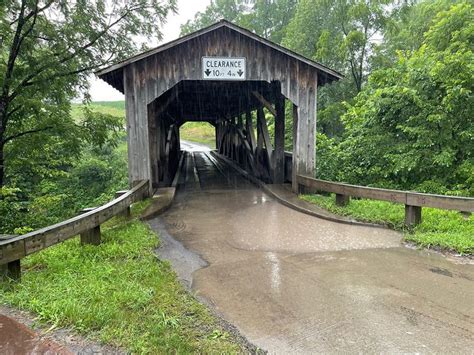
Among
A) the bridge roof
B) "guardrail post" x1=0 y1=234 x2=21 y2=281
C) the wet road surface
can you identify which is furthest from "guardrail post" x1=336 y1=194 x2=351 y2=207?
"guardrail post" x1=0 y1=234 x2=21 y2=281

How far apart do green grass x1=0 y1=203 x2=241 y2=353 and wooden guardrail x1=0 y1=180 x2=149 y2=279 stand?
0.58 ft

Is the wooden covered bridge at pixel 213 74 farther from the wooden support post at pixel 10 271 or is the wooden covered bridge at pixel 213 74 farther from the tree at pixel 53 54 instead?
the wooden support post at pixel 10 271

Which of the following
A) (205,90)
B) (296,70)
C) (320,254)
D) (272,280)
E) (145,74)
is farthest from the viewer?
(205,90)

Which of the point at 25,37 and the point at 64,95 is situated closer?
the point at 25,37

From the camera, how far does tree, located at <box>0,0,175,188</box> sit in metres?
8.06

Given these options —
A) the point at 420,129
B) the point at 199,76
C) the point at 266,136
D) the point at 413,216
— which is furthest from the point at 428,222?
the point at 266,136

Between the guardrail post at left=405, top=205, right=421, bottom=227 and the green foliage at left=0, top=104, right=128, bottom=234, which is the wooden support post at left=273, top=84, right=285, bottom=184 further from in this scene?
Result: the guardrail post at left=405, top=205, right=421, bottom=227

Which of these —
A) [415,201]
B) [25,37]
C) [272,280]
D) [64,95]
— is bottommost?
[272,280]

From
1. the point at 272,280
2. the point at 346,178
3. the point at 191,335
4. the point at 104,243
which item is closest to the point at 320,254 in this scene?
the point at 272,280

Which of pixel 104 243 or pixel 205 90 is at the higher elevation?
pixel 205 90

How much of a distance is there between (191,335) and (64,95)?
8.68m

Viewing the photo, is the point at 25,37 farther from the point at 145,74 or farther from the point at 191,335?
the point at 191,335

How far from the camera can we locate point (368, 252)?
4371 mm

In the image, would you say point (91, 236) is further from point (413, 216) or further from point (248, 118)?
point (248, 118)
